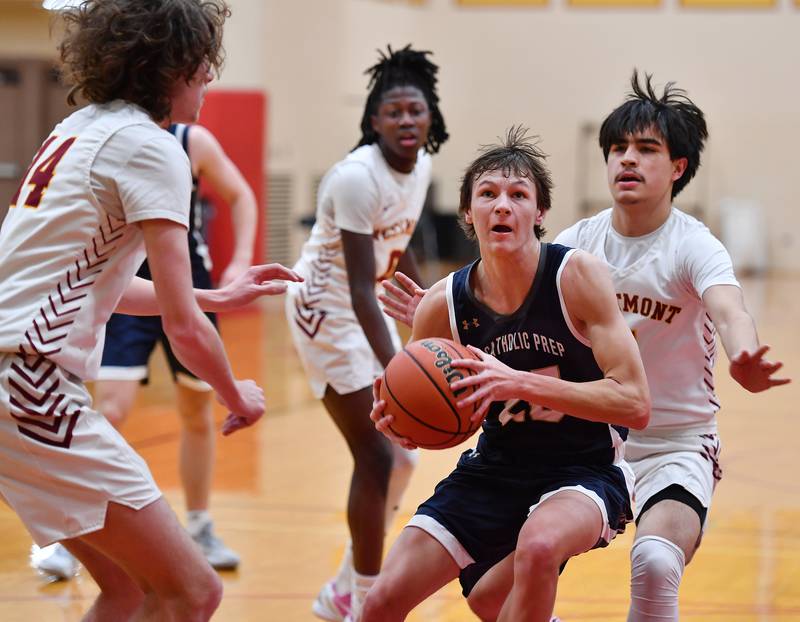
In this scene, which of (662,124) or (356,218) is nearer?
(662,124)

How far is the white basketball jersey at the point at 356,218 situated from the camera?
4340mm

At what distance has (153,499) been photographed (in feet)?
8.70

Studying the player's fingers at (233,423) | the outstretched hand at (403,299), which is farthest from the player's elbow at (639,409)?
the player's fingers at (233,423)

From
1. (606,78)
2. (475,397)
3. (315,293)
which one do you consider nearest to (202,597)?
(475,397)

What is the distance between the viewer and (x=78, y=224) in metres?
2.63

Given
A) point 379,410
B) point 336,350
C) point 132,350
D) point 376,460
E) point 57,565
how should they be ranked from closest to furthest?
point 379,410
point 376,460
point 336,350
point 57,565
point 132,350

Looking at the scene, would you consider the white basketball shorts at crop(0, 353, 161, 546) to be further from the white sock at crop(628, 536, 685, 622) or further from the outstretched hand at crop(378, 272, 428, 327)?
the white sock at crop(628, 536, 685, 622)

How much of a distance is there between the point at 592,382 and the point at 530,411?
0.27 m

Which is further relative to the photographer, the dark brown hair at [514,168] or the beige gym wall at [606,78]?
the beige gym wall at [606,78]

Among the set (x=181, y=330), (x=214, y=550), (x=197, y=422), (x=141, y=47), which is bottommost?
(x=214, y=550)

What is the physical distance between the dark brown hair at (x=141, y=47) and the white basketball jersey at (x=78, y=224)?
5.2 inches

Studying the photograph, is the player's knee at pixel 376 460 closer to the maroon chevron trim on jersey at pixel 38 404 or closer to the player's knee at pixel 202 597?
the player's knee at pixel 202 597

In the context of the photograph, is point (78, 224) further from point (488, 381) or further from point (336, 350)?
point (336, 350)

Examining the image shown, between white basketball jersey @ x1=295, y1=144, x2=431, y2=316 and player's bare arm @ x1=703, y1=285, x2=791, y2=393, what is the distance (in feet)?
4.62
